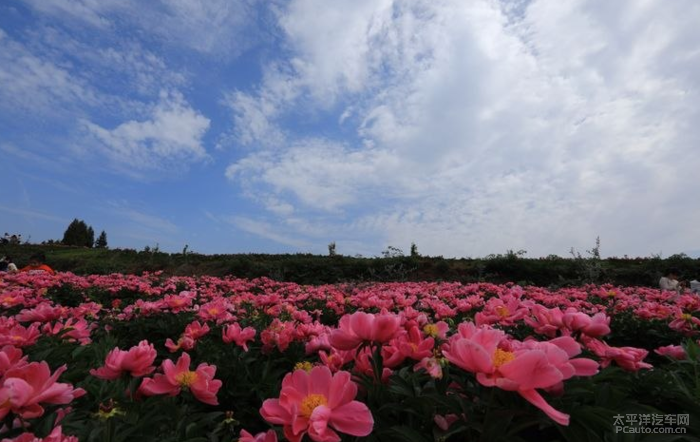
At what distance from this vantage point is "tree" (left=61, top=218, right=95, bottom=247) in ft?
162

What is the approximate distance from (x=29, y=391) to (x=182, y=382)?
15.7 inches

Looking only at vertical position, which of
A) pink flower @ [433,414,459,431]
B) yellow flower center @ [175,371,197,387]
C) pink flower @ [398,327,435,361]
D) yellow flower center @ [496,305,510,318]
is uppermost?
yellow flower center @ [496,305,510,318]

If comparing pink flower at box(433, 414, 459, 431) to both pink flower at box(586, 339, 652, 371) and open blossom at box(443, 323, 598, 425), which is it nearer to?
open blossom at box(443, 323, 598, 425)

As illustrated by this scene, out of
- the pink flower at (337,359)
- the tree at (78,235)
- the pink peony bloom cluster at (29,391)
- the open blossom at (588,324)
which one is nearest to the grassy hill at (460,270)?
the open blossom at (588,324)

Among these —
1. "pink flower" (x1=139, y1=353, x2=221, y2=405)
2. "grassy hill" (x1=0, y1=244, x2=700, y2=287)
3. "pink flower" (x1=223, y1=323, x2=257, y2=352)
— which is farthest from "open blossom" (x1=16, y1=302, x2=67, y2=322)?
"grassy hill" (x1=0, y1=244, x2=700, y2=287)

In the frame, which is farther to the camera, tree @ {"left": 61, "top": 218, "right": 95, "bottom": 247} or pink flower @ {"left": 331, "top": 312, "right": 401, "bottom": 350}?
tree @ {"left": 61, "top": 218, "right": 95, "bottom": 247}

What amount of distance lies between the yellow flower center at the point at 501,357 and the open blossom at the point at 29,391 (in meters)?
1.12

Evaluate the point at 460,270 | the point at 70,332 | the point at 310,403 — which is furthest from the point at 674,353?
the point at 460,270

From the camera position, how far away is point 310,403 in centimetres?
103

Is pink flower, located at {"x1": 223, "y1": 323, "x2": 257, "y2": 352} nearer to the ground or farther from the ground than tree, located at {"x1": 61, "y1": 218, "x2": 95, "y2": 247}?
nearer to the ground

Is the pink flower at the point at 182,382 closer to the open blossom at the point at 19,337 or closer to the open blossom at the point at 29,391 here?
the open blossom at the point at 29,391

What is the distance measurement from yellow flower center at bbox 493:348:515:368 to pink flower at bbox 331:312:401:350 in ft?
1.14

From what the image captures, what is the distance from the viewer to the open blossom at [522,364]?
35.5 inches

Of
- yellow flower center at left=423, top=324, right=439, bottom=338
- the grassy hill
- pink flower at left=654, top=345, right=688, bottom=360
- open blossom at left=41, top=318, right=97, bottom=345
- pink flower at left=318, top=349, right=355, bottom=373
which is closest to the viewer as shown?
→ pink flower at left=318, top=349, right=355, bottom=373
